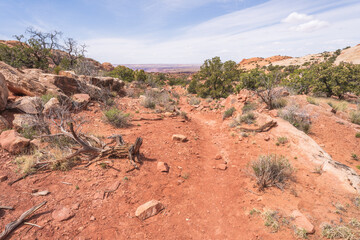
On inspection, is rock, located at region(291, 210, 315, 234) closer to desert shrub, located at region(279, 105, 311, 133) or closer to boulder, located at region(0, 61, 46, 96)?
desert shrub, located at region(279, 105, 311, 133)

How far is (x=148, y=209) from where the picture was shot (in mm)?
3277

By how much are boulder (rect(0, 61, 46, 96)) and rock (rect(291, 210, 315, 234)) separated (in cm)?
1111

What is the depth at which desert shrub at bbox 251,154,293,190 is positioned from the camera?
4.03 metres

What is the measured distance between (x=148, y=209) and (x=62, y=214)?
1631 millimetres

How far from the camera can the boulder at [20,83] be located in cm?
722

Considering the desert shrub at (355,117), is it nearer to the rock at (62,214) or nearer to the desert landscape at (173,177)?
the desert landscape at (173,177)

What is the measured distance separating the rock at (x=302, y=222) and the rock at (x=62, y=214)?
14.4 ft

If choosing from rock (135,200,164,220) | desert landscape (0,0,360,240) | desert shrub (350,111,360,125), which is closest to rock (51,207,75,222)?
desert landscape (0,0,360,240)

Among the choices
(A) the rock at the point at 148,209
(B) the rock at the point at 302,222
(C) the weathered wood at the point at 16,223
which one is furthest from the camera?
(A) the rock at the point at 148,209

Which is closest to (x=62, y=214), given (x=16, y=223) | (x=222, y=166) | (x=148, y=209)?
(x=16, y=223)

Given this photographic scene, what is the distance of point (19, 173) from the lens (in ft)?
12.4

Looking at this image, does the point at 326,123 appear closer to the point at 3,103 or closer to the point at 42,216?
the point at 42,216

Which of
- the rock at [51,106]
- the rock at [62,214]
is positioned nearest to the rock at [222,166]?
the rock at [62,214]

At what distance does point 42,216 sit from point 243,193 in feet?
14.3
